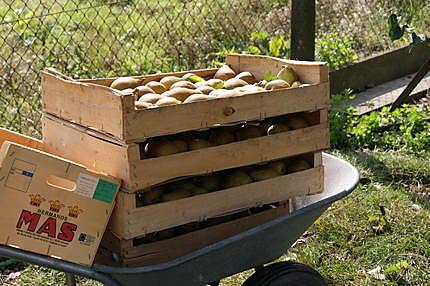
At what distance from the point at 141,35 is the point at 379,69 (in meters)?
2.29

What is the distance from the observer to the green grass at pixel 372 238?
401cm

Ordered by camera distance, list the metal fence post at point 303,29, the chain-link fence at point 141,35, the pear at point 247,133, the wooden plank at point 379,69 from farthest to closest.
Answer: the wooden plank at point 379,69, the chain-link fence at point 141,35, the metal fence post at point 303,29, the pear at point 247,133

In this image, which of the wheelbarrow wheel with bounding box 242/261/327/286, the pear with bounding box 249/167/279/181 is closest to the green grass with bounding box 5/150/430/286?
the wheelbarrow wheel with bounding box 242/261/327/286

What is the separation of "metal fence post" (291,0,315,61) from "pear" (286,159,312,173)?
2481mm

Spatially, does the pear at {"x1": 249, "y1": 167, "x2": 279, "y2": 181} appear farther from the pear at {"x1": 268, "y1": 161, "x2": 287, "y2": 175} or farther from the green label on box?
the green label on box

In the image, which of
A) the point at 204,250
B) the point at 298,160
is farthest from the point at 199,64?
the point at 204,250

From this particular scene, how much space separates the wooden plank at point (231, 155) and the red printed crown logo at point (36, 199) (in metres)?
0.31

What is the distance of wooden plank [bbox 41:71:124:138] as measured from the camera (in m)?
2.65

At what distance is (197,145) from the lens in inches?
114

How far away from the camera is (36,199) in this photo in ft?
8.53

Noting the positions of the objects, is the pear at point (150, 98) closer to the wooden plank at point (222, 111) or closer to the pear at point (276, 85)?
the wooden plank at point (222, 111)

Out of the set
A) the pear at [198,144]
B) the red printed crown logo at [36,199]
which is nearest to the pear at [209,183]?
the pear at [198,144]

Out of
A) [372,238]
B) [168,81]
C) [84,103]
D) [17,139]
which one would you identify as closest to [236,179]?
[168,81]

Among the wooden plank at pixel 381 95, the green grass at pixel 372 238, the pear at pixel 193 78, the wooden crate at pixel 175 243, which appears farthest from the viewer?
the wooden plank at pixel 381 95
